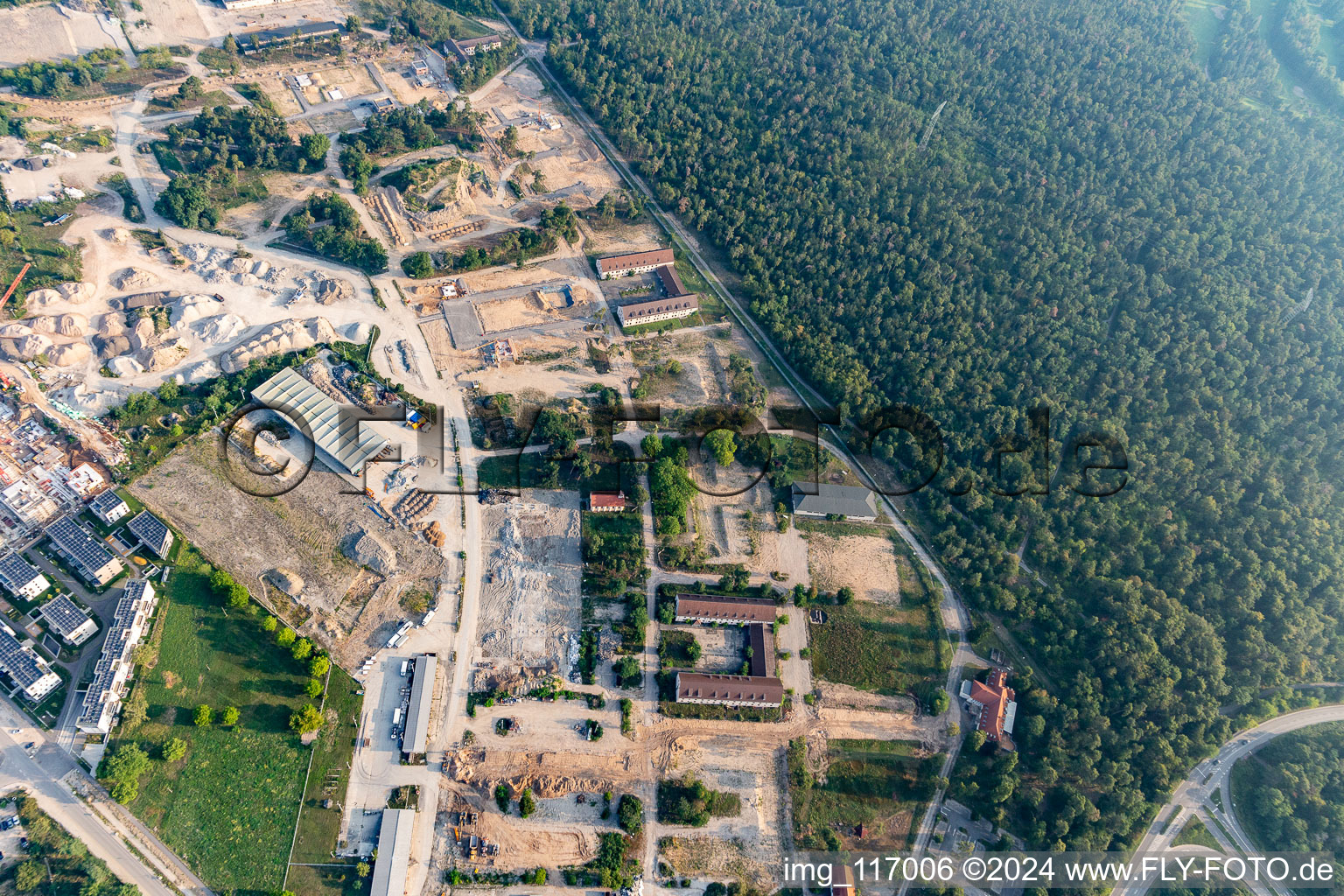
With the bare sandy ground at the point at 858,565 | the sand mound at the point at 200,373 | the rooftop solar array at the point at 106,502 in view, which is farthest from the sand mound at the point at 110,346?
the bare sandy ground at the point at 858,565

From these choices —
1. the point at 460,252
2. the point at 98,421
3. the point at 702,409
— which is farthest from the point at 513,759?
the point at 460,252

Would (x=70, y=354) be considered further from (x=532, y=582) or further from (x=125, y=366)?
(x=532, y=582)

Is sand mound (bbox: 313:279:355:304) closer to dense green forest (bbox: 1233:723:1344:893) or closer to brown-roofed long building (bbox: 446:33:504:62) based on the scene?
brown-roofed long building (bbox: 446:33:504:62)

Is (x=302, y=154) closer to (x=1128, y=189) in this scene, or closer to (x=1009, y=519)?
(x=1009, y=519)

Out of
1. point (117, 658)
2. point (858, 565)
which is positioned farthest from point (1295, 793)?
point (117, 658)

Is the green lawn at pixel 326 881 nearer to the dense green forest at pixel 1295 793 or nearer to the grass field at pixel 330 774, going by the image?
the grass field at pixel 330 774
